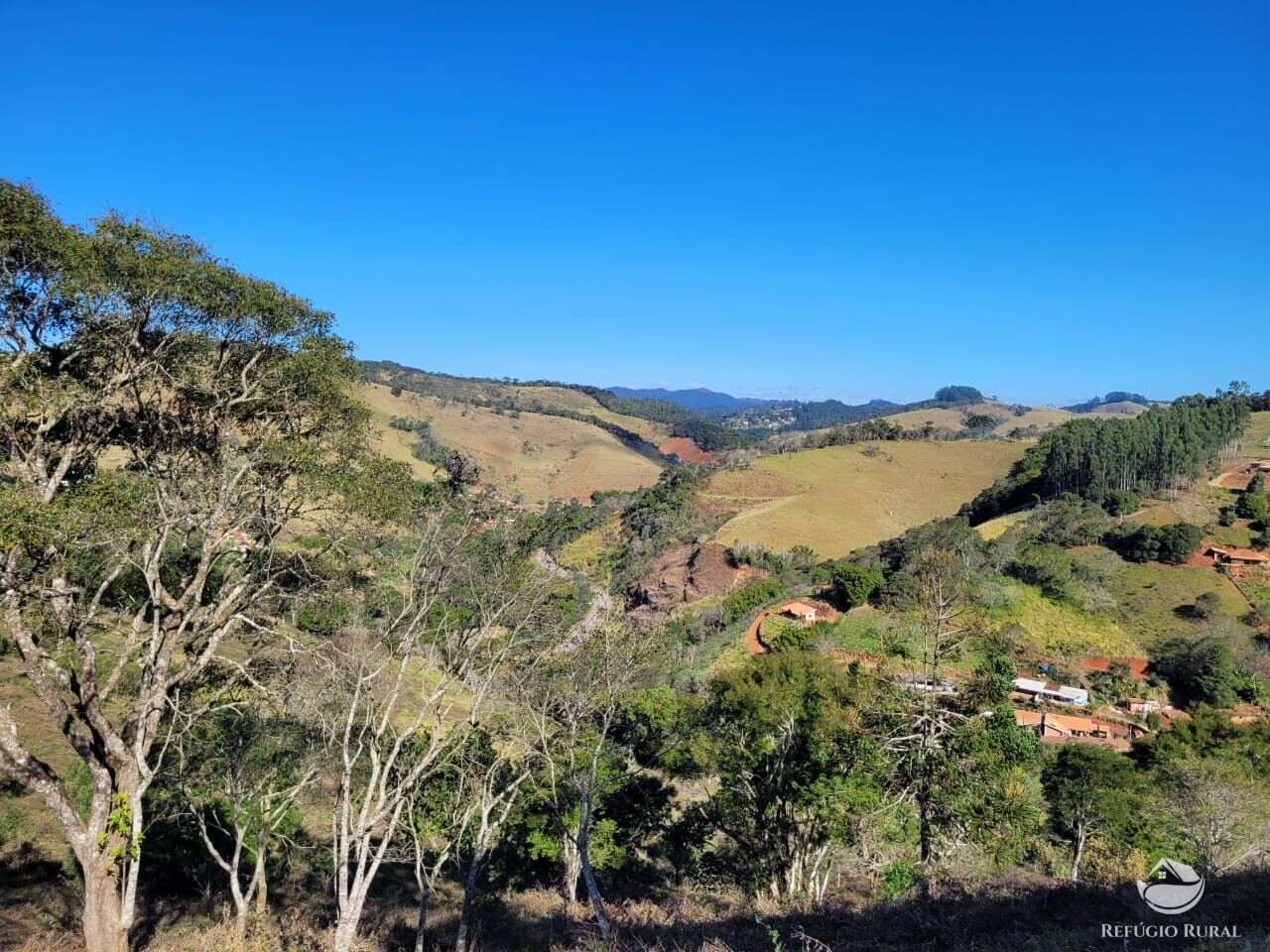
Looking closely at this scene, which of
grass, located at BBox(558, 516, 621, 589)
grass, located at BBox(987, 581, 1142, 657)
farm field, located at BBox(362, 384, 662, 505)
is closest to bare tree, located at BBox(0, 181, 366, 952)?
grass, located at BBox(987, 581, 1142, 657)

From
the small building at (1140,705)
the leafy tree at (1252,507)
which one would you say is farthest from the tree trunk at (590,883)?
the leafy tree at (1252,507)

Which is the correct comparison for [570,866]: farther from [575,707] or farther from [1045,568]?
[1045,568]

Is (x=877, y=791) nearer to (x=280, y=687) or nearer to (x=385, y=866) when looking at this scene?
(x=280, y=687)

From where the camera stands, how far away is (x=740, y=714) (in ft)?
59.3

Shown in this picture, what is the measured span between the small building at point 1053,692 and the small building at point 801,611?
527 inches

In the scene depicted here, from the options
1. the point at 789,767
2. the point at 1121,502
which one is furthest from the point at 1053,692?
the point at 1121,502

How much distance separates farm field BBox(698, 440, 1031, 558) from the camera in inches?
2776

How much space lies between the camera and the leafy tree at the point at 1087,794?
787 inches

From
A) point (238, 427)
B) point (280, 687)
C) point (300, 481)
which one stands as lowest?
point (280, 687)

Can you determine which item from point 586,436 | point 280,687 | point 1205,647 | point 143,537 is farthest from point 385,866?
point 586,436

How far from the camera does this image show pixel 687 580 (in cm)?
6238

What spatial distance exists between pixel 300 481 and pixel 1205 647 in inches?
1816

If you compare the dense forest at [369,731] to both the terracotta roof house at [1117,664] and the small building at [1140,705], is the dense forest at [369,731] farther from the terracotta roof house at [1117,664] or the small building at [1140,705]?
the terracotta roof house at [1117,664]

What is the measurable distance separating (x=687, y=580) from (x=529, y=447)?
8298cm
